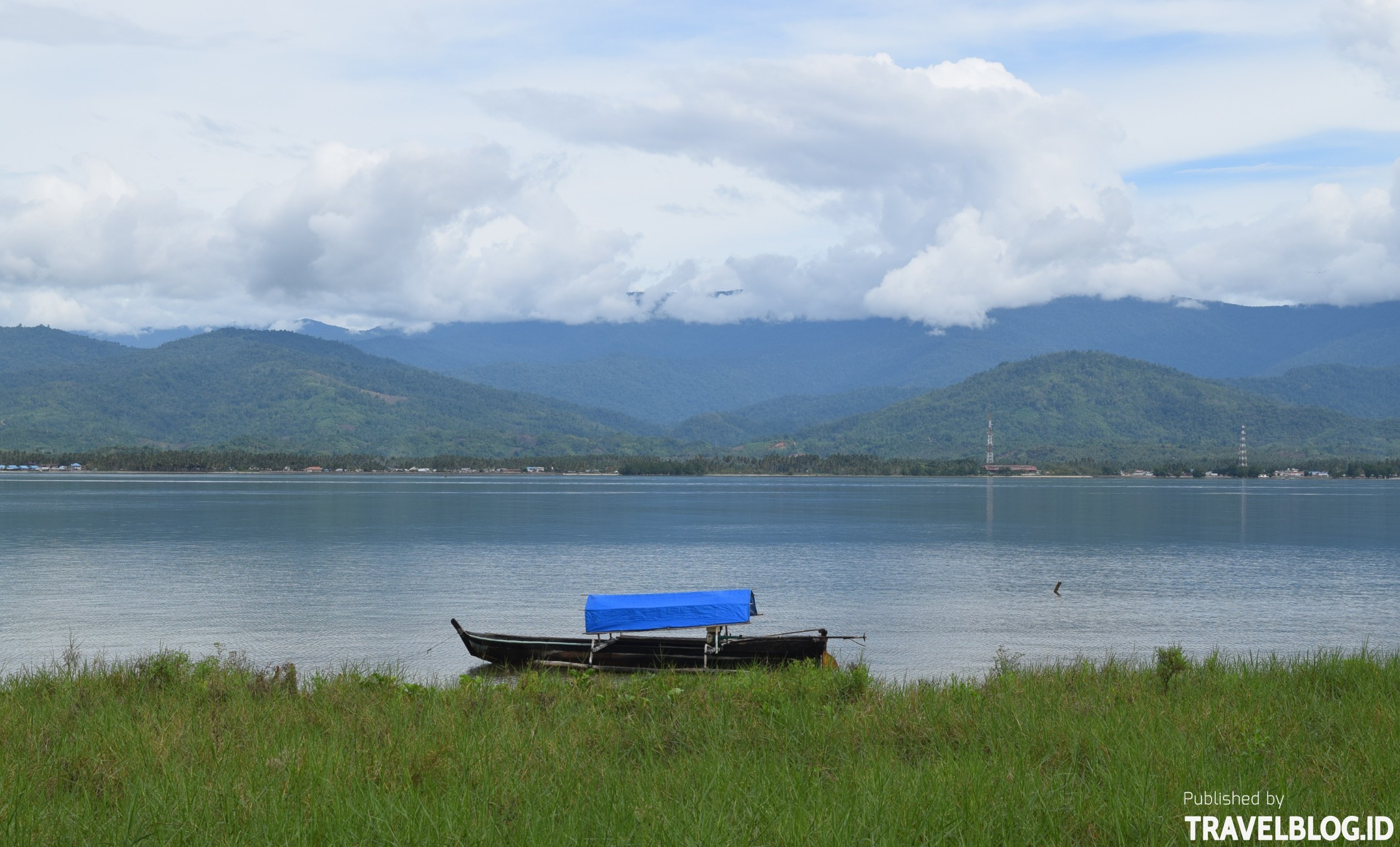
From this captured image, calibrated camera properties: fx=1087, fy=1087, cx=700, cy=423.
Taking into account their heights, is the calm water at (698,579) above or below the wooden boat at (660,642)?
below

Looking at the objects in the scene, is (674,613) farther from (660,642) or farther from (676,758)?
(676,758)

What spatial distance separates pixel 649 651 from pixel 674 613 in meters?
1.43

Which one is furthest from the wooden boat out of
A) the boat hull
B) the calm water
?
the calm water

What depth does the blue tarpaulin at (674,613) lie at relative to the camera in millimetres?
34500

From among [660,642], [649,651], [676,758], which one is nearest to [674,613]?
[660,642]

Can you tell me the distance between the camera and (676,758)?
16.1m

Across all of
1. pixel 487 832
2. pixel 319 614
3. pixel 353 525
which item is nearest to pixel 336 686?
pixel 487 832

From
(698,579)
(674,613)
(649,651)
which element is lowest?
(698,579)

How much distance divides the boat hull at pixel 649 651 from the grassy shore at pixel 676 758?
32.3 ft

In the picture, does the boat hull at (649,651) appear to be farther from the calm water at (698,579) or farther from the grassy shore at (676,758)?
the grassy shore at (676,758)

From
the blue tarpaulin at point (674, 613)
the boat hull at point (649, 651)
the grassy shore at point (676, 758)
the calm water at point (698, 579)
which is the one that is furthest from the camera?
the calm water at point (698, 579)

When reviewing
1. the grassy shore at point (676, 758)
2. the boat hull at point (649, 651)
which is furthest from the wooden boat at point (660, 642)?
the grassy shore at point (676, 758)

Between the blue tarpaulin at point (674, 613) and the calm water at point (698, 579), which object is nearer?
the blue tarpaulin at point (674, 613)

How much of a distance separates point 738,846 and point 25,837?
7265 mm
